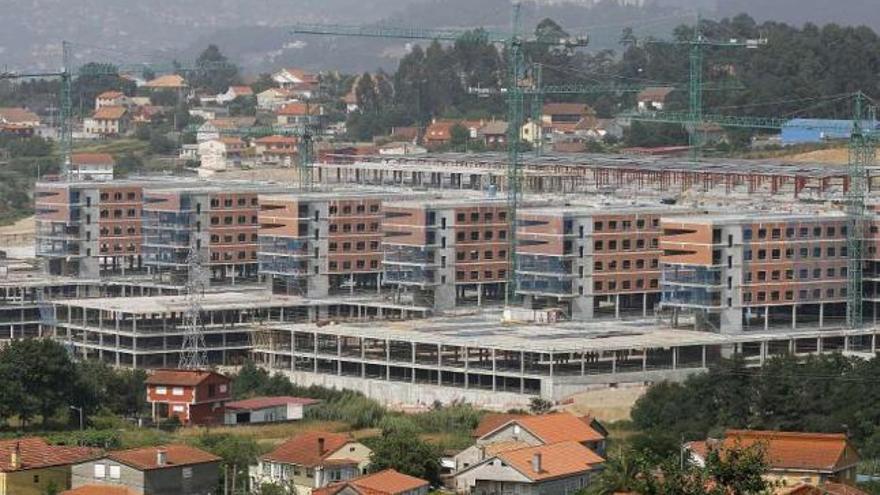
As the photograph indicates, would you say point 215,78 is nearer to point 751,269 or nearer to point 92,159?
point 92,159

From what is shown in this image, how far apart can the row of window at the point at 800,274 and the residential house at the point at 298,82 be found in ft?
184

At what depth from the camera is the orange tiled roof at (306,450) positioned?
130 feet

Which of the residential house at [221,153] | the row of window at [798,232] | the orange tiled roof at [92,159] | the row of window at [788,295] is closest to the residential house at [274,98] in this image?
the residential house at [221,153]

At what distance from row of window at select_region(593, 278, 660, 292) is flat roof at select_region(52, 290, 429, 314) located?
348 cm

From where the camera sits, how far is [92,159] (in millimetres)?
84188

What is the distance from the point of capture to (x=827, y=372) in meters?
45.9

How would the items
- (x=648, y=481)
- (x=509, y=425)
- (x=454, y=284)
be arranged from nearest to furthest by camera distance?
(x=648, y=481)
(x=509, y=425)
(x=454, y=284)

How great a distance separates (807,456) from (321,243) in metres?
22.6

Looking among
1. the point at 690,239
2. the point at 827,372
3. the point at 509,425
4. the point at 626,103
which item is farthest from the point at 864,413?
the point at 626,103

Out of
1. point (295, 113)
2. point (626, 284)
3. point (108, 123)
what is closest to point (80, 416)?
point (626, 284)

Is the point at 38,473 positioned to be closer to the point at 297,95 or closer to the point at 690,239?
the point at 690,239

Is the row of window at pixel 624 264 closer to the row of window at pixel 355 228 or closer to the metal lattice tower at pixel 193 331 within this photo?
the row of window at pixel 355 228

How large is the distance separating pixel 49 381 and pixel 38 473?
22.8ft

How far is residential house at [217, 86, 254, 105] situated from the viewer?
109062mm
